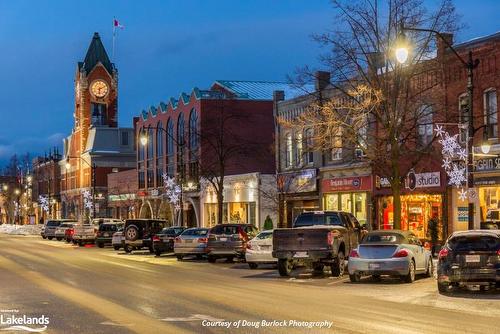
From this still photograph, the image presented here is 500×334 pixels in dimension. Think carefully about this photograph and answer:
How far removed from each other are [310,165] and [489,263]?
25799mm

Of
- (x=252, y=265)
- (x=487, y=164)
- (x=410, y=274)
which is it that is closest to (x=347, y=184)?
(x=487, y=164)

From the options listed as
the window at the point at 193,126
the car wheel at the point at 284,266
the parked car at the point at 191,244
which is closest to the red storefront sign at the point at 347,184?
the parked car at the point at 191,244

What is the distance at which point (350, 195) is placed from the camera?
39.6 meters

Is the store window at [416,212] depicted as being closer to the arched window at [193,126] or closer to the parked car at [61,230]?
the arched window at [193,126]

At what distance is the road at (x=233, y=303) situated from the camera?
493 inches

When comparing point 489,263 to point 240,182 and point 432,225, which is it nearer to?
point 432,225

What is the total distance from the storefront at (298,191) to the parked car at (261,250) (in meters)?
14.7

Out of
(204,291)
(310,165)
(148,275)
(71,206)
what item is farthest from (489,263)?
(71,206)

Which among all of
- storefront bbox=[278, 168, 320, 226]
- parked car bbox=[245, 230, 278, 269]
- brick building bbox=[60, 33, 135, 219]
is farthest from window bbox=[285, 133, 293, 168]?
brick building bbox=[60, 33, 135, 219]

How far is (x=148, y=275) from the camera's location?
24094mm

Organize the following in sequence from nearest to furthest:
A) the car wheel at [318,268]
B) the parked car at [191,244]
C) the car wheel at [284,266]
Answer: the car wheel at [284,266]
the car wheel at [318,268]
the parked car at [191,244]

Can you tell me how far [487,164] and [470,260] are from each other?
43.0ft

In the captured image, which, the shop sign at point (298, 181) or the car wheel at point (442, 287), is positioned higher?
the shop sign at point (298, 181)

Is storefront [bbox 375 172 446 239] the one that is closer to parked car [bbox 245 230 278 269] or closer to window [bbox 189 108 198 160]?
parked car [bbox 245 230 278 269]
